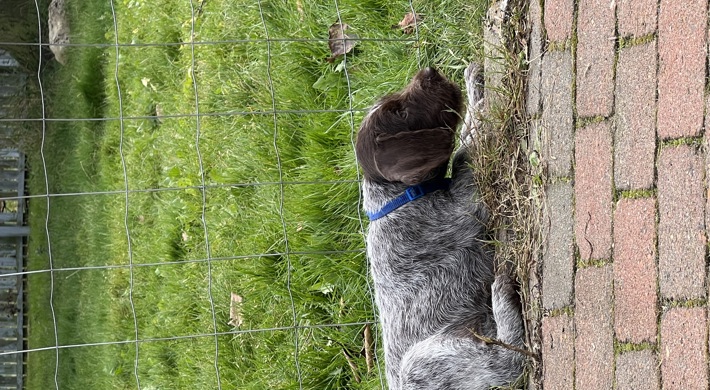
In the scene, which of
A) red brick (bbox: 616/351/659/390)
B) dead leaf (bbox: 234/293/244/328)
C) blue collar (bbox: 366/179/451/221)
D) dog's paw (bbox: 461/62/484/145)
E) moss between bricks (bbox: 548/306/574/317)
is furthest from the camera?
dead leaf (bbox: 234/293/244/328)

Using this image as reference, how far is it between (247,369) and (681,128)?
388cm

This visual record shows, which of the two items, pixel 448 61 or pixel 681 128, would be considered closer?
pixel 681 128

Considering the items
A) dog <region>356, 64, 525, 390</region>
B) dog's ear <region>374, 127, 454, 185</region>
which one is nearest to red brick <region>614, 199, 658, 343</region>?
dog <region>356, 64, 525, 390</region>

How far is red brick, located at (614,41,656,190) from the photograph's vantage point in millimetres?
3184

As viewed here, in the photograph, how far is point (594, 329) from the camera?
3.46 metres

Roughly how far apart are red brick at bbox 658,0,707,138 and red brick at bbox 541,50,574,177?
59cm

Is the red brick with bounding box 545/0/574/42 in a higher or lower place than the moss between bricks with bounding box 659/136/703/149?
higher

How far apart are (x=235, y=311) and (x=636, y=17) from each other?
387cm

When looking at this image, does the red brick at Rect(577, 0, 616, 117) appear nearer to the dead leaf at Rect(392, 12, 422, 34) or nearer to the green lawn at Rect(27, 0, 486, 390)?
the green lawn at Rect(27, 0, 486, 390)

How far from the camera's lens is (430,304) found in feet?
14.3

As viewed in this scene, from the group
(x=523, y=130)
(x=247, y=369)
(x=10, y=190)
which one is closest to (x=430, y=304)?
(x=523, y=130)

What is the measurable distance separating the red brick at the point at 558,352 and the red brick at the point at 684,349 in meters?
0.61

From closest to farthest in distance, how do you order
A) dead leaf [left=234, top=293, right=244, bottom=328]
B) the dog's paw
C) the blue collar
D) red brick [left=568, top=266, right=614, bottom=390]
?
red brick [left=568, top=266, right=614, bottom=390]
the blue collar
the dog's paw
dead leaf [left=234, top=293, right=244, bottom=328]

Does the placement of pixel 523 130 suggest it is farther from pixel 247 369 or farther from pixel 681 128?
pixel 247 369
